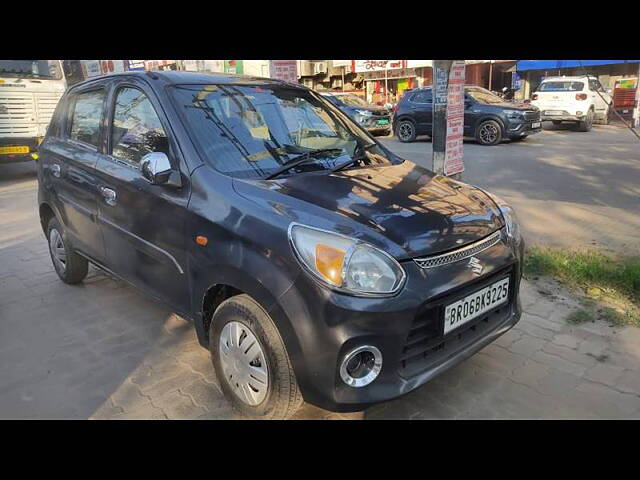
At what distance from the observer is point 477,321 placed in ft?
8.63

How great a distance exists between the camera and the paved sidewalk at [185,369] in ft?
9.14

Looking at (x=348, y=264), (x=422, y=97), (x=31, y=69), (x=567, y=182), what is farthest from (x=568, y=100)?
(x=348, y=264)

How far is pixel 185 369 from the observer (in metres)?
3.25

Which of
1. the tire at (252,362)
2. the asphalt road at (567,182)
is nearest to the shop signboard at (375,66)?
the asphalt road at (567,182)

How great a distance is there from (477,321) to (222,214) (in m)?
1.45

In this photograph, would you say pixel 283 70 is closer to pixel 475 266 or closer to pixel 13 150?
pixel 475 266

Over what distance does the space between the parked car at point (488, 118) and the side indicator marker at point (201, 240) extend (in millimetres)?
12603

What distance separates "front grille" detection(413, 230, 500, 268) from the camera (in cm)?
232

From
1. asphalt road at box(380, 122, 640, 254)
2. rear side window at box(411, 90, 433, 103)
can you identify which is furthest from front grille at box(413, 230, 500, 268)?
rear side window at box(411, 90, 433, 103)

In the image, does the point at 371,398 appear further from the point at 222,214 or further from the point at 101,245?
Answer: the point at 101,245

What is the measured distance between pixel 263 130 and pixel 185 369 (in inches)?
64.0

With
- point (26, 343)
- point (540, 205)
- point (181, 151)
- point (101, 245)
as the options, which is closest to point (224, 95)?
point (181, 151)

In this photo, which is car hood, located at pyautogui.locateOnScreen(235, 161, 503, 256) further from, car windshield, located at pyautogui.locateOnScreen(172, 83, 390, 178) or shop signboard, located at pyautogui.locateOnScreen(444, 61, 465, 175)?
shop signboard, located at pyautogui.locateOnScreen(444, 61, 465, 175)

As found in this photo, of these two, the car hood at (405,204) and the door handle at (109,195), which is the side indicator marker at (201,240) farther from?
the door handle at (109,195)
